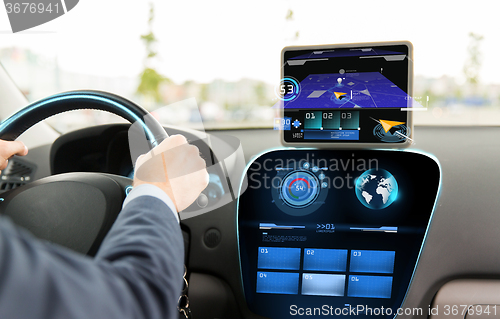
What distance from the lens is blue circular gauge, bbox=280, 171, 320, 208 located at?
1015 millimetres

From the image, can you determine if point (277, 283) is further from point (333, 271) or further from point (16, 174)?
point (16, 174)

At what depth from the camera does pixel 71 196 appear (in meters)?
0.87

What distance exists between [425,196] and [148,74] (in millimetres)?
1388

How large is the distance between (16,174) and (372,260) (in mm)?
1370

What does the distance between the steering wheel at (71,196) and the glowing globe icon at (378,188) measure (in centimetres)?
57

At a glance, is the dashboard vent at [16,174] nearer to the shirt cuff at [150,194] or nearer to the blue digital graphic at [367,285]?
the shirt cuff at [150,194]

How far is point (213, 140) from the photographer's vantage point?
129cm

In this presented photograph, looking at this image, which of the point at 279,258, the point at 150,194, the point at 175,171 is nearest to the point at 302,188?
the point at 279,258

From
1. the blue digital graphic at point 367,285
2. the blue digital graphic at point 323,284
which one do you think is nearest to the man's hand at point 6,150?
the blue digital graphic at point 323,284

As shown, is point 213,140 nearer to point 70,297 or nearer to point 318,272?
point 318,272

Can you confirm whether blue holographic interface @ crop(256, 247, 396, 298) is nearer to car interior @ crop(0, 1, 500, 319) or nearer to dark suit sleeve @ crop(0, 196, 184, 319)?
car interior @ crop(0, 1, 500, 319)

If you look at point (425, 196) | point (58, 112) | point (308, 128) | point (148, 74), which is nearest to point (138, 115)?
point (58, 112)

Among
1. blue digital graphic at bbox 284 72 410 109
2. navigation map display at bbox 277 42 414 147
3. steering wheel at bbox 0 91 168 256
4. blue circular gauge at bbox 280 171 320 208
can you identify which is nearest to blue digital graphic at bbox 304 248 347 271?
blue circular gauge at bbox 280 171 320 208

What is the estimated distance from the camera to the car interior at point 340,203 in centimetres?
93
